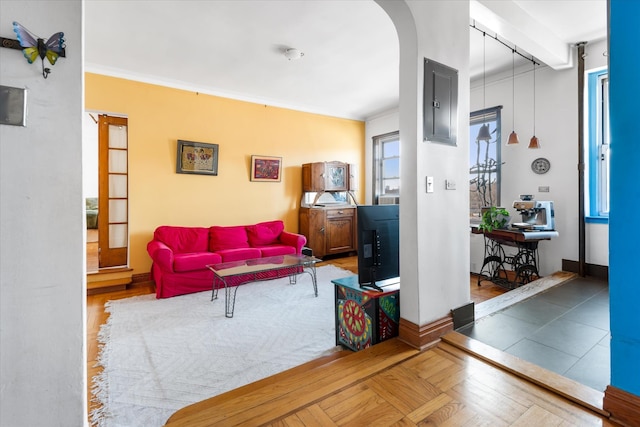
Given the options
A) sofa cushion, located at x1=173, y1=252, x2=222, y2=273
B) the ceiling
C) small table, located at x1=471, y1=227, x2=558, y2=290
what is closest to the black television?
the ceiling

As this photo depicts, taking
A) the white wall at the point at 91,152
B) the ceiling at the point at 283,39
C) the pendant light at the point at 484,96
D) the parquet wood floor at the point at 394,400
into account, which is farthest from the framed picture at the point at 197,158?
the pendant light at the point at 484,96

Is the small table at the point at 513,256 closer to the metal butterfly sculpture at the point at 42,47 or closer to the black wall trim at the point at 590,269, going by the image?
the black wall trim at the point at 590,269

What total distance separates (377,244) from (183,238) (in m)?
3.27

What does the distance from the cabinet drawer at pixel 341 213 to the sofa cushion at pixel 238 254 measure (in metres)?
1.73

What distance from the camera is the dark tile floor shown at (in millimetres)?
1754

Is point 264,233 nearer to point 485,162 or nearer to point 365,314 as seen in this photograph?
point 365,314

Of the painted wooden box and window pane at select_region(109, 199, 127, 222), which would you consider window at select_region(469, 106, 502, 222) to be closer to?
the painted wooden box

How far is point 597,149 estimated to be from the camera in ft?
11.8

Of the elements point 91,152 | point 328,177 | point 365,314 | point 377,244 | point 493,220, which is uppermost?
point 91,152

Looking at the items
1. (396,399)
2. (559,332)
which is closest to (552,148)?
(559,332)

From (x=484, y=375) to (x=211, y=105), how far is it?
4888 millimetres

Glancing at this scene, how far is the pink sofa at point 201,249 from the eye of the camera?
147 inches

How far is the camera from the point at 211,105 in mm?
4801

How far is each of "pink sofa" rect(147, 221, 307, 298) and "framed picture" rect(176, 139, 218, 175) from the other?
92cm
